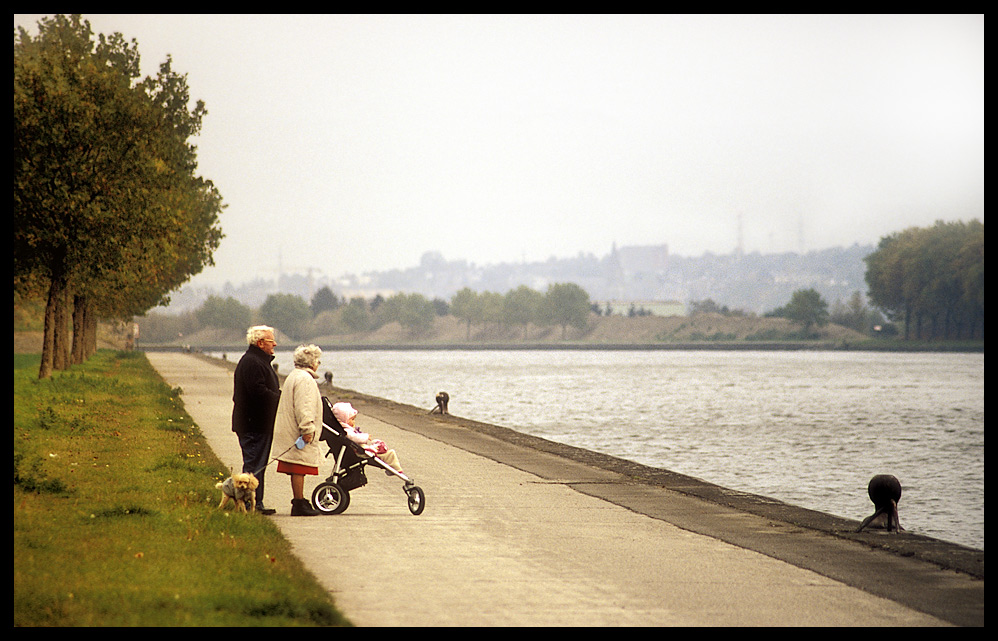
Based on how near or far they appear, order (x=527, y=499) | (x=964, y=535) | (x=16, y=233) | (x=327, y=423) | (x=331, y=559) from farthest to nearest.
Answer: (x=16, y=233)
(x=964, y=535)
(x=527, y=499)
(x=327, y=423)
(x=331, y=559)

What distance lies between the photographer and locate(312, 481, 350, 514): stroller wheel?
12.2 meters

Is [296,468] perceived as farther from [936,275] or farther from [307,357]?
[936,275]

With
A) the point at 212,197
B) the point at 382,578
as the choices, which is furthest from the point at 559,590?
the point at 212,197

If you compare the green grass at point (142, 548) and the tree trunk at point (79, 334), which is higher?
the tree trunk at point (79, 334)

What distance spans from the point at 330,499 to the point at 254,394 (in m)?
1.52

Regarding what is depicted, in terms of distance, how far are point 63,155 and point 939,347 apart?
150703 mm

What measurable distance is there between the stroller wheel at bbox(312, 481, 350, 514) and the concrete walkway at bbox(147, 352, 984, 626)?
148 millimetres

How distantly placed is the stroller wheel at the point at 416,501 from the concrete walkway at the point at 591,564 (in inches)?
5.9

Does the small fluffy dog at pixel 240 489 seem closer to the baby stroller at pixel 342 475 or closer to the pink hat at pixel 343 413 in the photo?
the baby stroller at pixel 342 475

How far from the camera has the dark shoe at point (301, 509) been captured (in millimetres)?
12117

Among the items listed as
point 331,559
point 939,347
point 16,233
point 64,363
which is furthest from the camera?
point 939,347

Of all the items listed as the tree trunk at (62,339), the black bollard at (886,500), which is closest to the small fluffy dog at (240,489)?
the black bollard at (886,500)

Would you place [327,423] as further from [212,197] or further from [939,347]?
[939,347]

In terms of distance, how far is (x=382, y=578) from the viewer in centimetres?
888
